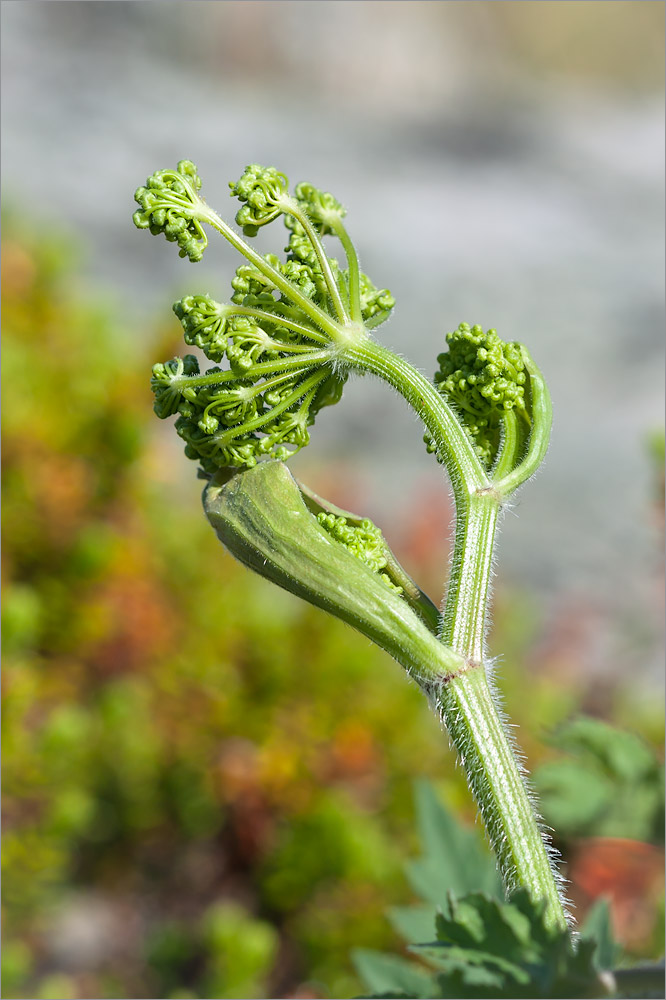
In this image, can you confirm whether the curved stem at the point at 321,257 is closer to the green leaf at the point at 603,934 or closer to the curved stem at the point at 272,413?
the curved stem at the point at 272,413

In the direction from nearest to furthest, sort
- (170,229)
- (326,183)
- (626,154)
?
(170,229) < (326,183) < (626,154)

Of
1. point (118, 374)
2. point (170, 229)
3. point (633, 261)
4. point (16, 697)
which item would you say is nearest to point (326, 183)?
point (633, 261)

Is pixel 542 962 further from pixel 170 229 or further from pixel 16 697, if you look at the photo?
pixel 16 697

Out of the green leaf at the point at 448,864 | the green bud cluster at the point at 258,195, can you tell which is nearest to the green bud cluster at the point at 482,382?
the green bud cluster at the point at 258,195

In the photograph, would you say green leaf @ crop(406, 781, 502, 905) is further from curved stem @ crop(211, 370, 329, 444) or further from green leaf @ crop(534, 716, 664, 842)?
curved stem @ crop(211, 370, 329, 444)

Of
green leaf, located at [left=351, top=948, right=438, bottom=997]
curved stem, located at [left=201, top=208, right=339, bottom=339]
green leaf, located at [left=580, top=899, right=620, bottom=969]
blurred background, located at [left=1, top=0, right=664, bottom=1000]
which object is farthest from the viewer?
blurred background, located at [left=1, top=0, right=664, bottom=1000]

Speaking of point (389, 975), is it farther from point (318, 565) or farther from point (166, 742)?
point (166, 742)

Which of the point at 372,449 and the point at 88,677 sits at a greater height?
the point at 372,449

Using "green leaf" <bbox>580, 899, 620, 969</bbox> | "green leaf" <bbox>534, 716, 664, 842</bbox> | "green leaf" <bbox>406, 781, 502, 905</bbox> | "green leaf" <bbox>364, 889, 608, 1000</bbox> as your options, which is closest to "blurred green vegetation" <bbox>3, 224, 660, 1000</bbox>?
"green leaf" <bbox>534, 716, 664, 842</bbox>
